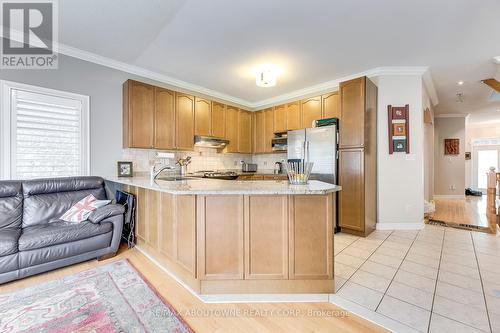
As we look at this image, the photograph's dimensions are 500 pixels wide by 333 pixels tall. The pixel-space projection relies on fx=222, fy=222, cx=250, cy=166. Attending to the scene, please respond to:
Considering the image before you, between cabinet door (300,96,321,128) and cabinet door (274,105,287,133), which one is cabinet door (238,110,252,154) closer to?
cabinet door (274,105,287,133)

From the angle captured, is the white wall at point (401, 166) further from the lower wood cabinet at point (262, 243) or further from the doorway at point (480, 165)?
the doorway at point (480, 165)

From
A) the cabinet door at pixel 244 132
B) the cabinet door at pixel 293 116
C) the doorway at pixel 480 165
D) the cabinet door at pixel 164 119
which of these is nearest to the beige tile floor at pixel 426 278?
the cabinet door at pixel 293 116

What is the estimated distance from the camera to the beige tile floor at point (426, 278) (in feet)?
5.40

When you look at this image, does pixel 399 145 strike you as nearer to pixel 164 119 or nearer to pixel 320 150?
pixel 320 150

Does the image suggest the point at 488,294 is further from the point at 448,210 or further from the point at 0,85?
the point at 0,85

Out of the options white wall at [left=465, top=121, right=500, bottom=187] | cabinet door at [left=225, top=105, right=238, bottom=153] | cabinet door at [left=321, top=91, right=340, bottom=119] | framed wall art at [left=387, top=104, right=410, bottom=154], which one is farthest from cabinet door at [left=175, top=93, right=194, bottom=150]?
white wall at [left=465, top=121, right=500, bottom=187]

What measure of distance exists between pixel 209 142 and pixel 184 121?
2.16 ft

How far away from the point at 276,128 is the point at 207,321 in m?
4.09

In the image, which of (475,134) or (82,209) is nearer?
(82,209)

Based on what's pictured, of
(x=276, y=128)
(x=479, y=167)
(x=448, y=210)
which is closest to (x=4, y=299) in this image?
(x=276, y=128)

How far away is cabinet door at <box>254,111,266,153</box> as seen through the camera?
5.35 metres

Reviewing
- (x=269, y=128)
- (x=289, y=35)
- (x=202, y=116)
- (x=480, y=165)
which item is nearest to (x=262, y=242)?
(x=289, y=35)

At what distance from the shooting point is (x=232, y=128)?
5074mm

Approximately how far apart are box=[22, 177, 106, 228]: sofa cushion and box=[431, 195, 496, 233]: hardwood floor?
6.19m
